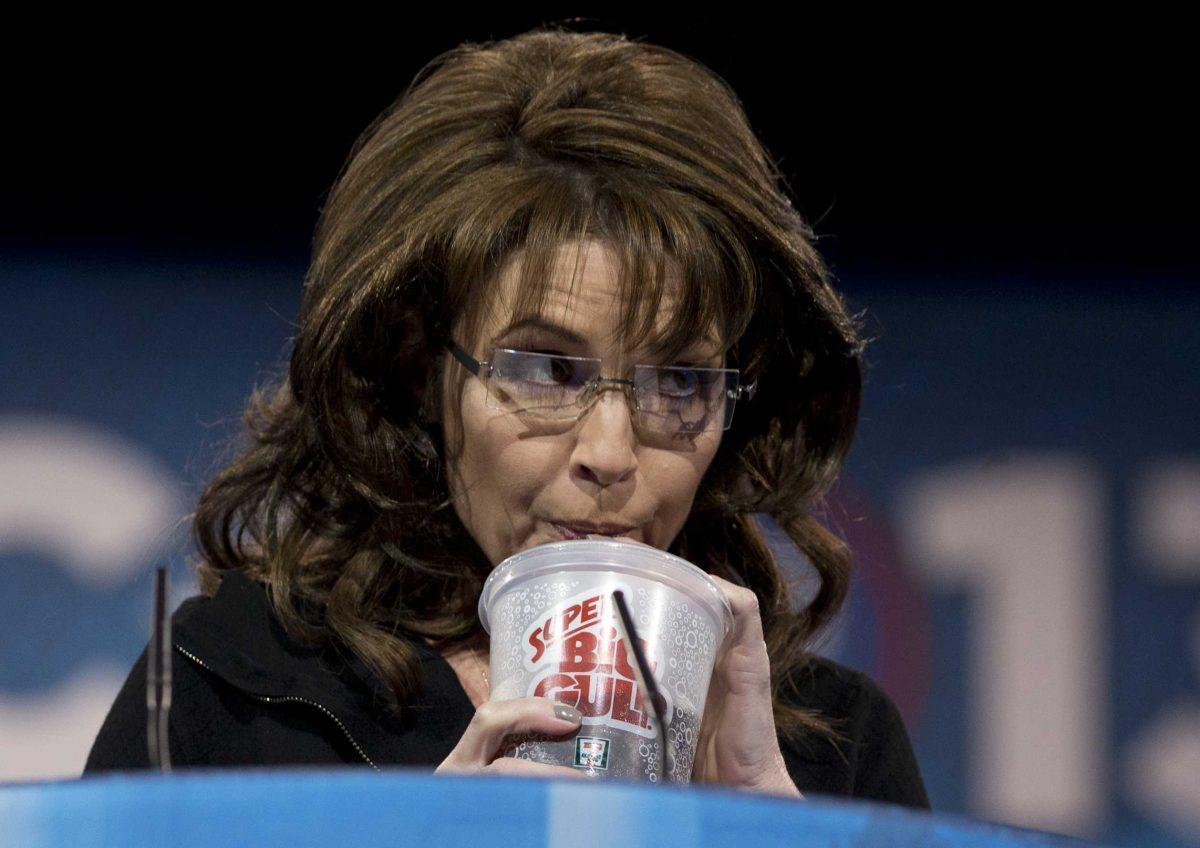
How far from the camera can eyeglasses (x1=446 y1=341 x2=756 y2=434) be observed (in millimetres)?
1550

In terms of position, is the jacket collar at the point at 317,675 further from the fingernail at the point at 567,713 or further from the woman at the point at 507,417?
the fingernail at the point at 567,713

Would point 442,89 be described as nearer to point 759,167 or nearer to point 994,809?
point 759,167

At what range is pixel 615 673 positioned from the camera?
1194 mm

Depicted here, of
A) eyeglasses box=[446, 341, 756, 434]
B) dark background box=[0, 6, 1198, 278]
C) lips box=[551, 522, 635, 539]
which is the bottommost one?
lips box=[551, 522, 635, 539]

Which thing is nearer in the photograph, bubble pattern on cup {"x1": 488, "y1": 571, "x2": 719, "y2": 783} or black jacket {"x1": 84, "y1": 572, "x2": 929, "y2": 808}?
bubble pattern on cup {"x1": 488, "y1": 571, "x2": 719, "y2": 783}

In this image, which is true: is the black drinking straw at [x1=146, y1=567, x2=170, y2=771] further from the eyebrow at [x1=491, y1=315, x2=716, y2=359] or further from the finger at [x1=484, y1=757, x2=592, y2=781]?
the eyebrow at [x1=491, y1=315, x2=716, y2=359]

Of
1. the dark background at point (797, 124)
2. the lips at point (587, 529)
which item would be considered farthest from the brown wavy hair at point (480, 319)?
the dark background at point (797, 124)

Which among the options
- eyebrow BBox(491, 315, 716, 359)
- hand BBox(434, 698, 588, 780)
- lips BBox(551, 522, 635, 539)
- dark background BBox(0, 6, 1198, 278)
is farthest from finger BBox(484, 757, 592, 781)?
dark background BBox(0, 6, 1198, 278)

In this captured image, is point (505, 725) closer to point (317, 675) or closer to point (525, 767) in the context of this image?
point (525, 767)

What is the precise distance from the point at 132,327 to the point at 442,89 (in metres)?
1.24

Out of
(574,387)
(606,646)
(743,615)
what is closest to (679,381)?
(574,387)

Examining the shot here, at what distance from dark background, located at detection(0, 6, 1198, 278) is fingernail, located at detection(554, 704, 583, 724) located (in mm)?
1635

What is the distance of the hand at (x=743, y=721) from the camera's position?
53.1 inches

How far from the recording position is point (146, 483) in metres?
2.76
